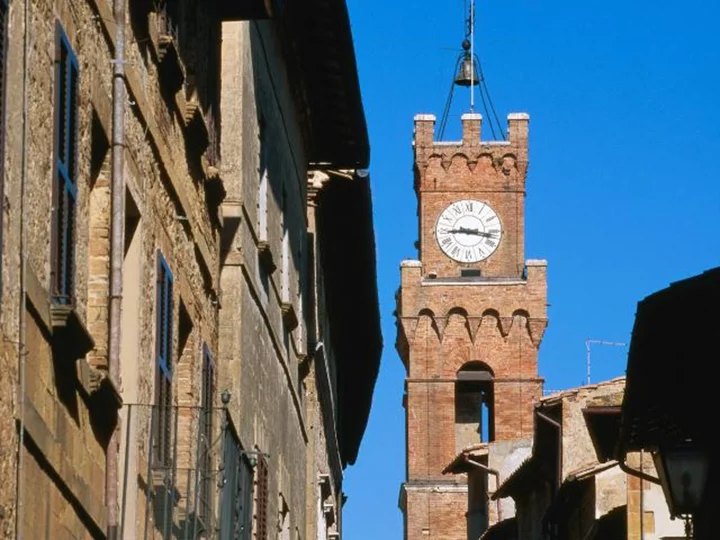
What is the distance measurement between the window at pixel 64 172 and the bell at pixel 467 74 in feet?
269

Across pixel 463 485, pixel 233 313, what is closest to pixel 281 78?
pixel 233 313

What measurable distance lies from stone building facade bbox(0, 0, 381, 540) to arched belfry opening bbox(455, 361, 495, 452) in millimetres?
63963

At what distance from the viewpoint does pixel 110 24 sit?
11055 mm

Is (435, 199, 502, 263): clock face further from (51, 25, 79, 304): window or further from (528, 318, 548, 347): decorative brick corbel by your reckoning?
(51, 25, 79, 304): window

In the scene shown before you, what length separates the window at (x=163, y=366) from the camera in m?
12.3

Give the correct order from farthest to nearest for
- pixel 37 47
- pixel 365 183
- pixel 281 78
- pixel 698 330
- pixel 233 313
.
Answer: pixel 365 183 < pixel 281 78 < pixel 233 313 < pixel 698 330 < pixel 37 47

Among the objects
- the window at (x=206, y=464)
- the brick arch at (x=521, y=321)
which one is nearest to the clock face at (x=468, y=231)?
the brick arch at (x=521, y=321)

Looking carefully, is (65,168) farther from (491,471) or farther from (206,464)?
(491,471)

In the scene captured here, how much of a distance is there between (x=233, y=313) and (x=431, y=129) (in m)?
72.8

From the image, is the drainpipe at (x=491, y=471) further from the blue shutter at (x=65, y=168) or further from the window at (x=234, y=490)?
the blue shutter at (x=65, y=168)

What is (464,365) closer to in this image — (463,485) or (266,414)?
(463,485)

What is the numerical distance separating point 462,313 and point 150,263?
7570 centimetres

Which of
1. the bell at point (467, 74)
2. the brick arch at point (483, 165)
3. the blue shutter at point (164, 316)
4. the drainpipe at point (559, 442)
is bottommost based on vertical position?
the blue shutter at point (164, 316)

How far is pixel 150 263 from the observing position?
12.2 m
